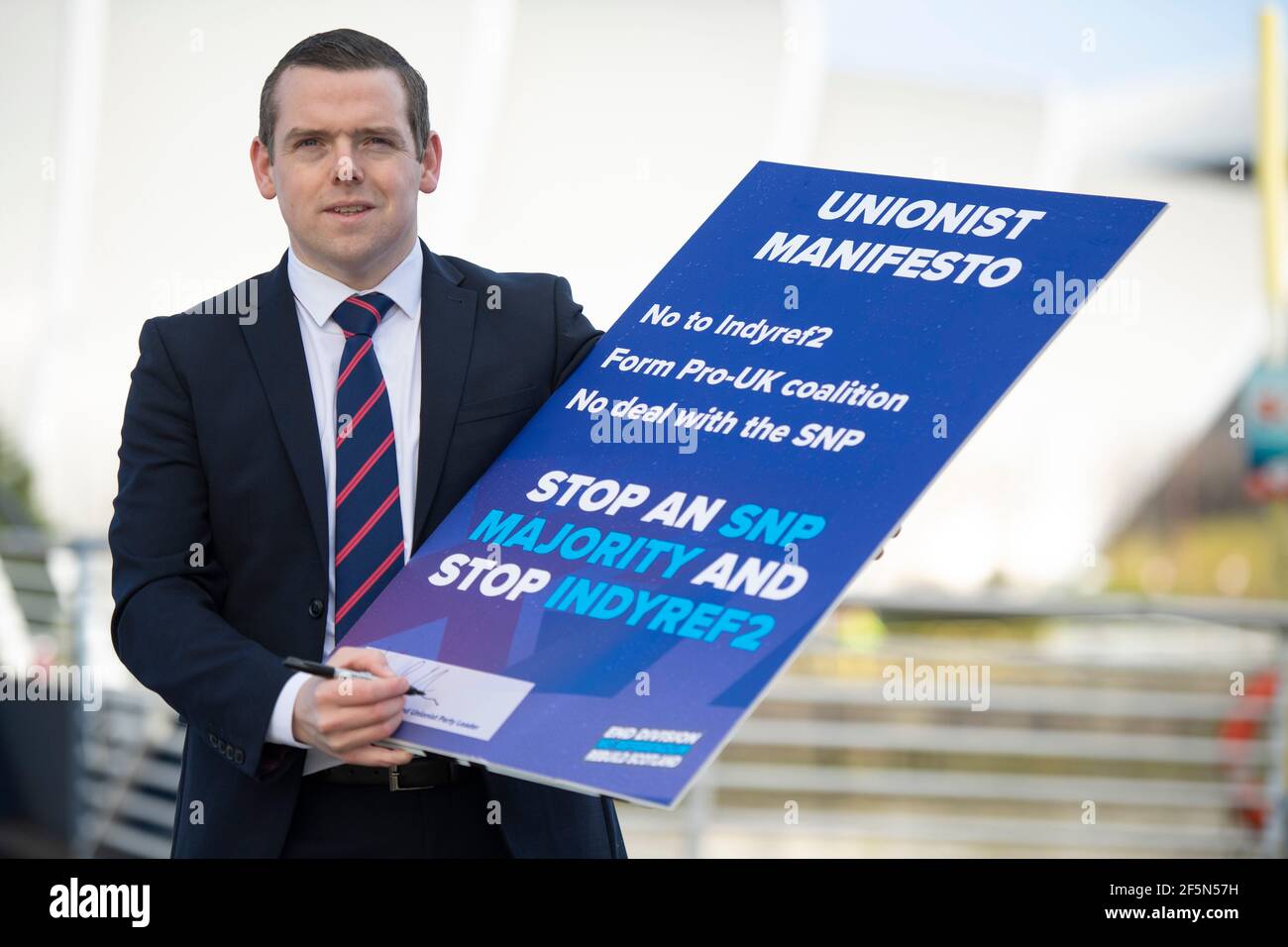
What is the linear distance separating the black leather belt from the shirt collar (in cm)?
A: 55

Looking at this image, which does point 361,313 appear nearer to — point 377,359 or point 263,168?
point 377,359

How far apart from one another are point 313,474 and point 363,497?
0.06m

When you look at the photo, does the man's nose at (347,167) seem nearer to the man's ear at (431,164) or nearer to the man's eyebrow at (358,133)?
the man's eyebrow at (358,133)

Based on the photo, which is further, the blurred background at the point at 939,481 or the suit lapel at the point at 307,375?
the blurred background at the point at 939,481

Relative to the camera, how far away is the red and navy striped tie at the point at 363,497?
1819 mm

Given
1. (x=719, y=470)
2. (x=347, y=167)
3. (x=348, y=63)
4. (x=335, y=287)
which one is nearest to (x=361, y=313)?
(x=335, y=287)

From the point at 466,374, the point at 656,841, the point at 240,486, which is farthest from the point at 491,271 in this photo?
the point at 656,841

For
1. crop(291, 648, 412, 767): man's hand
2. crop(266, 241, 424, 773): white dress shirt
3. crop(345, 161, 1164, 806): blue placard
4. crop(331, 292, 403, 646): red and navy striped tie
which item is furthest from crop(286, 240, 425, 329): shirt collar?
crop(291, 648, 412, 767): man's hand

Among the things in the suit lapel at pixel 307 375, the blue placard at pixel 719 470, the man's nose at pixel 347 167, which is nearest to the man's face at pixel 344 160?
the man's nose at pixel 347 167

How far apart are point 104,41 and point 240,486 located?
33.4 ft

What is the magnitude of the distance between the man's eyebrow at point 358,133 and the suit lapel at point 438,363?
194 mm

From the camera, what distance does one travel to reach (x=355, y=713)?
5.28ft

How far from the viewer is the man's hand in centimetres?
161
